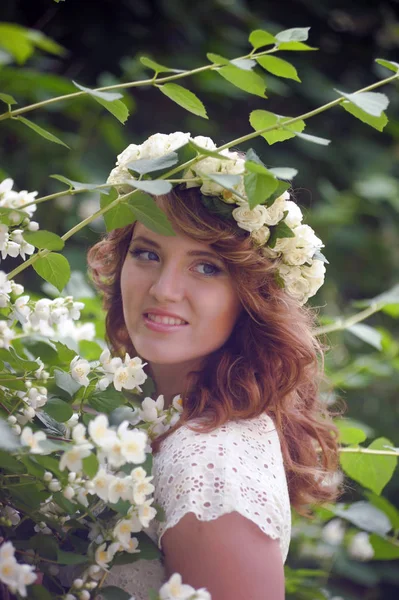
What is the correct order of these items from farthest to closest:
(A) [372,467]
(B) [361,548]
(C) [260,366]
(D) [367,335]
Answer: (B) [361,548] → (D) [367,335] → (A) [372,467] → (C) [260,366]

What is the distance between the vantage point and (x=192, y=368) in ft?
5.08

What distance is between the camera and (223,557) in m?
1.16

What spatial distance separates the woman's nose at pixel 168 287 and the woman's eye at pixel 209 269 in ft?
0.17

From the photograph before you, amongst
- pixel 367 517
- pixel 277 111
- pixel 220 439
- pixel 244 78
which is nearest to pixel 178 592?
pixel 220 439

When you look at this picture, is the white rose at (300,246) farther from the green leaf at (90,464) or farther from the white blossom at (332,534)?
the white blossom at (332,534)

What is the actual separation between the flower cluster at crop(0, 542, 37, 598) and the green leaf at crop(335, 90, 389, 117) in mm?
A: 759

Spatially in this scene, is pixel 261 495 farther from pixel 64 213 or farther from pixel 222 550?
pixel 64 213

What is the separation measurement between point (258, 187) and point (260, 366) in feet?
1.76

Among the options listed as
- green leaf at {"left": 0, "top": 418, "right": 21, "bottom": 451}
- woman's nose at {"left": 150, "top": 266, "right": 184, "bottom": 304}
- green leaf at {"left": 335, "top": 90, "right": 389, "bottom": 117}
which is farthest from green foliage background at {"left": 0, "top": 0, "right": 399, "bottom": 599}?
green leaf at {"left": 0, "top": 418, "right": 21, "bottom": 451}

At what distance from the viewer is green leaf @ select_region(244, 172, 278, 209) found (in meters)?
1.06

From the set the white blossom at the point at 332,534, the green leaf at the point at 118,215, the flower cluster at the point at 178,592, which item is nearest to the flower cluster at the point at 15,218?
the green leaf at the point at 118,215

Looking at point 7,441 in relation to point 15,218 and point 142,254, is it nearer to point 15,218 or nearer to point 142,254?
point 15,218

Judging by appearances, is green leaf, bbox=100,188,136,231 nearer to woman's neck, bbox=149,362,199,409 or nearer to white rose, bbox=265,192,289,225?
white rose, bbox=265,192,289,225

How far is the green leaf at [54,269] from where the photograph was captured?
3.98ft
